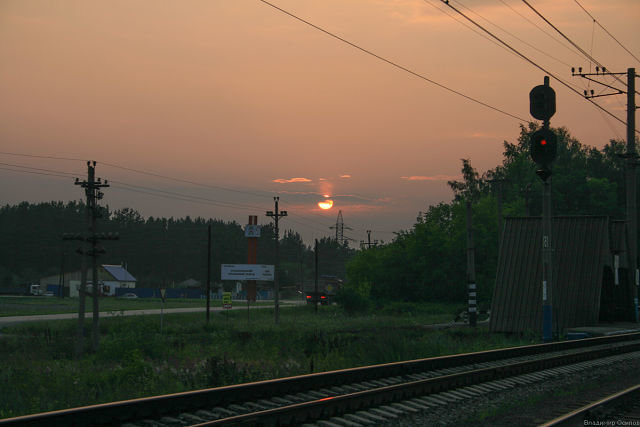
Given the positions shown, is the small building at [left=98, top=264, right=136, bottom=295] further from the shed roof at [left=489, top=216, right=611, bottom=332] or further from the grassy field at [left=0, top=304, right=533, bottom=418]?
the shed roof at [left=489, top=216, right=611, bottom=332]

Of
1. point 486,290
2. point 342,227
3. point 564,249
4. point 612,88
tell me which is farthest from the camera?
point 342,227

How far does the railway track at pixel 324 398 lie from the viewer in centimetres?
820

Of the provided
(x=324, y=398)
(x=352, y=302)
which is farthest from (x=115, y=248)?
(x=324, y=398)

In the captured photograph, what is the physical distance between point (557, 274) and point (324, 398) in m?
21.8

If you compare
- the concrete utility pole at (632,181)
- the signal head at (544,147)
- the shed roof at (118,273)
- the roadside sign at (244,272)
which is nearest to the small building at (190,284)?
the shed roof at (118,273)

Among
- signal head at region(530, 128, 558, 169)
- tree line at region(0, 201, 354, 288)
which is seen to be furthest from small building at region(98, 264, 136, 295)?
signal head at region(530, 128, 558, 169)

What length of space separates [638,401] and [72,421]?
26.6ft

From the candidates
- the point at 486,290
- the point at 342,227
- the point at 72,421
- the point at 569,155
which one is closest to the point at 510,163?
the point at 569,155

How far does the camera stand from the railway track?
820cm

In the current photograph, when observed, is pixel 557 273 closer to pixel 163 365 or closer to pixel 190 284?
pixel 163 365

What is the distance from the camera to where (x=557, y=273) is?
97.3 ft

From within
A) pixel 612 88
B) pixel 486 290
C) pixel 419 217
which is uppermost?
pixel 612 88

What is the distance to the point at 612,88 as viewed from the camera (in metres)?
36.1

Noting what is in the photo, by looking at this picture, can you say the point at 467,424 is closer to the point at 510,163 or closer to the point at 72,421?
the point at 72,421
